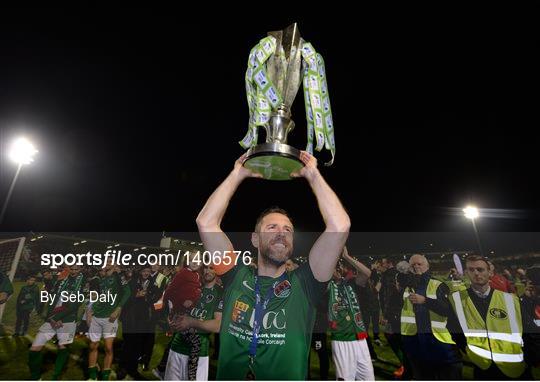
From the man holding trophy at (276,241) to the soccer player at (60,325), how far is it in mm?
5332

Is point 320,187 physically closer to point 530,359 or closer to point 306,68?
point 306,68

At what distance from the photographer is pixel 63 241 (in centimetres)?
1414

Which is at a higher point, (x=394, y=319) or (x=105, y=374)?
(x=394, y=319)

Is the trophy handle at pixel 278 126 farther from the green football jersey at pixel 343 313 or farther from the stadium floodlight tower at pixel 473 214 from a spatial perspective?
the stadium floodlight tower at pixel 473 214

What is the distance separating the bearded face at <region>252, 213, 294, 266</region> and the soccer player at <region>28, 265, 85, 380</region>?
18.8 feet

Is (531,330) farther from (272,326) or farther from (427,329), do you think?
(272,326)

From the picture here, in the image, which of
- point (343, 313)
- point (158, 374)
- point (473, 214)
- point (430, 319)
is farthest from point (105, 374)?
point (473, 214)

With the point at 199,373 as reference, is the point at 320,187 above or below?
above

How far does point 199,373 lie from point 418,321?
149 inches

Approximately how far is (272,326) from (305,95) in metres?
2.10

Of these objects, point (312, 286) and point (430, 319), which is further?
point (430, 319)

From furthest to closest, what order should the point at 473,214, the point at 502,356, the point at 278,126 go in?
the point at 473,214
the point at 502,356
the point at 278,126

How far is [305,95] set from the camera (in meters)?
3.23

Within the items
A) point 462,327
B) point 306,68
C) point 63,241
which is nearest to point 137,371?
point 462,327
